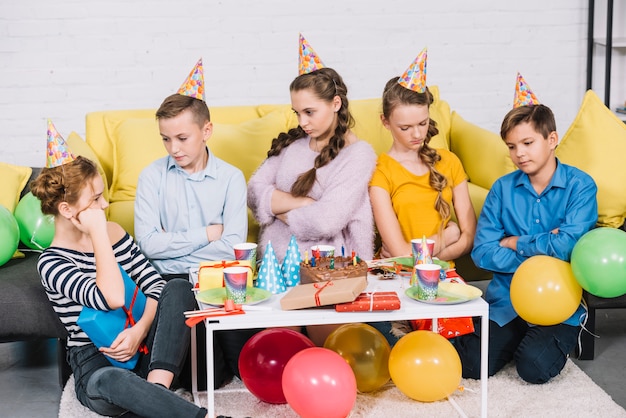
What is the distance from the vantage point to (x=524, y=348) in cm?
270

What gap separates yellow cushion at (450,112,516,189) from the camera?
3395 millimetres

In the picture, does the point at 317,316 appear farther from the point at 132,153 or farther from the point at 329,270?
the point at 132,153

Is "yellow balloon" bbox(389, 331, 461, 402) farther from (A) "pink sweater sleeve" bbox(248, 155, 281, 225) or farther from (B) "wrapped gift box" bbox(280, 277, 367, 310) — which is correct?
(A) "pink sweater sleeve" bbox(248, 155, 281, 225)

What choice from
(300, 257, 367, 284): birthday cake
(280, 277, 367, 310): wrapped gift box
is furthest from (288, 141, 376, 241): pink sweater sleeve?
(280, 277, 367, 310): wrapped gift box

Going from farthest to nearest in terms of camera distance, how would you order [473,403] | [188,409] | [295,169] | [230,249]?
[295,169] → [230,249] → [473,403] → [188,409]

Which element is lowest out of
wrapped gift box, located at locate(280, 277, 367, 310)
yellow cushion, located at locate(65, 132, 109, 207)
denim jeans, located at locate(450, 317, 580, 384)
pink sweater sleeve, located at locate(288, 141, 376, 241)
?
denim jeans, located at locate(450, 317, 580, 384)

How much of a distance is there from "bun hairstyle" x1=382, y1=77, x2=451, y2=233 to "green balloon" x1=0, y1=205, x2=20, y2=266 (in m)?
1.34

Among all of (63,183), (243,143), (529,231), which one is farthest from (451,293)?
(243,143)

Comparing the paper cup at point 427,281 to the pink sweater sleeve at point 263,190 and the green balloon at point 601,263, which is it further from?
the pink sweater sleeve at point 263,190

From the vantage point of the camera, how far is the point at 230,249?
2789 millimetres

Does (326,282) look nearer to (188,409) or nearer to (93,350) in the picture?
(188,409)

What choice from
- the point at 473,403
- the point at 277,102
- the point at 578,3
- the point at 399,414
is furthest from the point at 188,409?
the point at 578,3

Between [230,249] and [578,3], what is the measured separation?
2.79 meters

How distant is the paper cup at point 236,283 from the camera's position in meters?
2.08
